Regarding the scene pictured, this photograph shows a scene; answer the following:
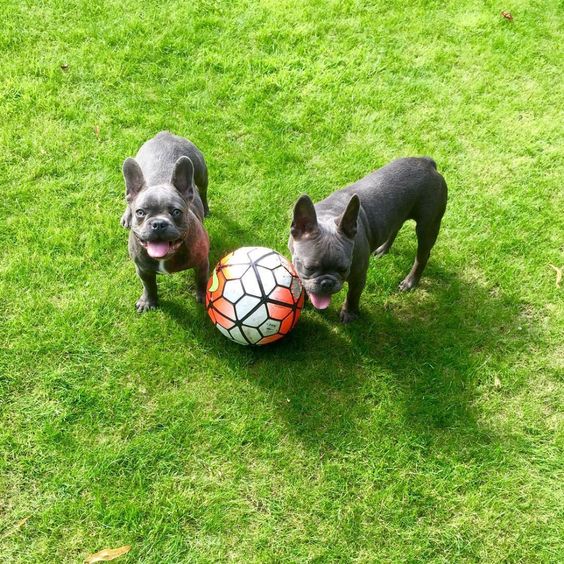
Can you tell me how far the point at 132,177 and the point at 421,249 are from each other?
289 centimetres

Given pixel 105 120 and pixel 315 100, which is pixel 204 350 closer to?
pixel 105 120

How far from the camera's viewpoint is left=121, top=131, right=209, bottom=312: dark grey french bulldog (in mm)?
4250

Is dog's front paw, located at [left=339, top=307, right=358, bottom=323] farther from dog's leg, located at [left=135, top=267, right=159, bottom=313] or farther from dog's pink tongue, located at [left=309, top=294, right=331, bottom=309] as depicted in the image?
dog's leg, located at [left=135, top=267, right=159, bottom=313]

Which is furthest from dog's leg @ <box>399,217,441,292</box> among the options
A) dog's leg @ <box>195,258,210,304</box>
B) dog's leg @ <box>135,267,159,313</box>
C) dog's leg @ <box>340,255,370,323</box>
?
dog's leg @ <box>135,267,159,313</box>

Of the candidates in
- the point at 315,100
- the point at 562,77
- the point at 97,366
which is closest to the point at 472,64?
the point at 562,77

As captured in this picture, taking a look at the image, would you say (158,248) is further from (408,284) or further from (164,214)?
(408,284)

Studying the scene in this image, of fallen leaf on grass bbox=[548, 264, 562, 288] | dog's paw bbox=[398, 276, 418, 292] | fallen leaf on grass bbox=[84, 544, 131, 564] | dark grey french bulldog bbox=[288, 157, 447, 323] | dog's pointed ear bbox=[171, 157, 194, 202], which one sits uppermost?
dog's pointed ear bbox=[171, 157, 194, 202]

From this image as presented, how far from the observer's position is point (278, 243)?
19.4 feet

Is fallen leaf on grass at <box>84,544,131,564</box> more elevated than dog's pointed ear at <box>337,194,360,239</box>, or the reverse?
dog's pointed ear at <box>337,194,360,239</box>

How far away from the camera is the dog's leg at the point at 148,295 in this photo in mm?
4992

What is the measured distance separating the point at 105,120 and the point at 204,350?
138 inches

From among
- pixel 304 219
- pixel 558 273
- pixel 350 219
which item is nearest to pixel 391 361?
pixel 350 219

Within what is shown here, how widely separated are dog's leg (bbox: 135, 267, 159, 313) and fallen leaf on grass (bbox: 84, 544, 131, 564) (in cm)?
216

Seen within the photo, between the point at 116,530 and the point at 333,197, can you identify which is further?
the point at 333,197
